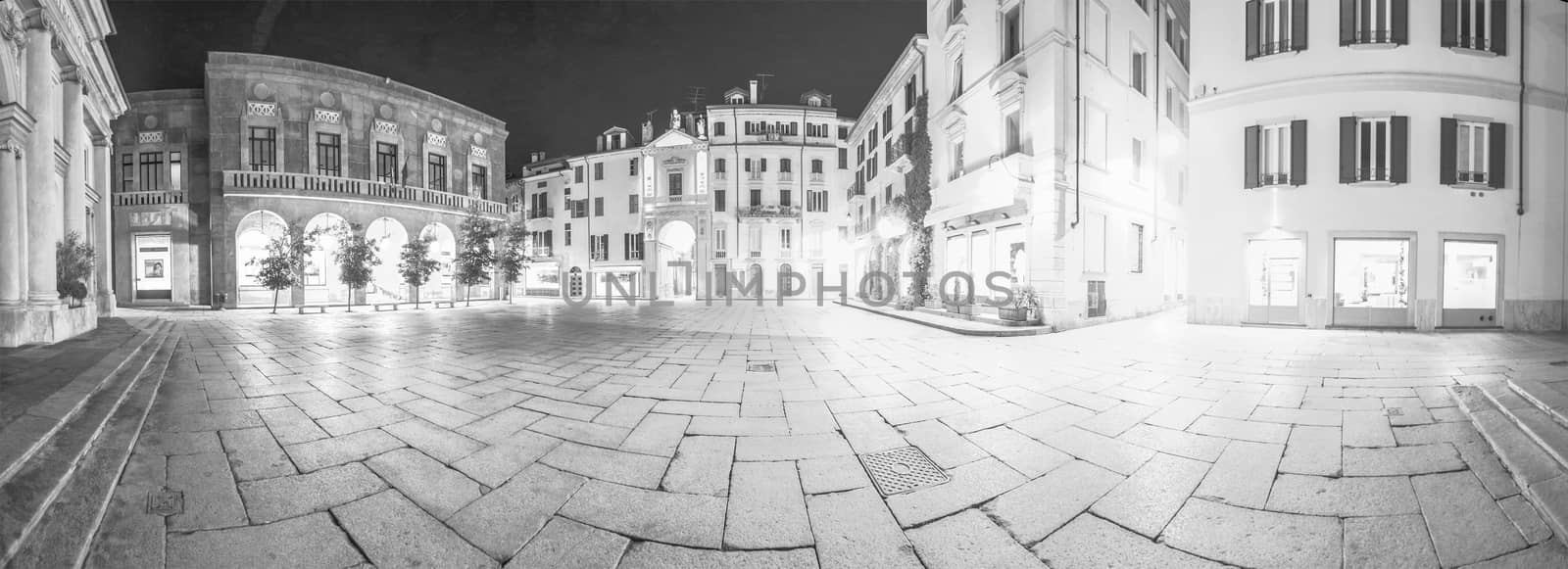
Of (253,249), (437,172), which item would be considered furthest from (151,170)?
(437,172)

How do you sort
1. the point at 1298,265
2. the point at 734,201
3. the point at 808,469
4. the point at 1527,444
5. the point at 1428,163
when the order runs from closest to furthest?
the point at 808,469, the point at 1527,444, the point at 1428,163, the point at 1298,265, the point at 734,201

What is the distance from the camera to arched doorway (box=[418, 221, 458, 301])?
78.3 feet

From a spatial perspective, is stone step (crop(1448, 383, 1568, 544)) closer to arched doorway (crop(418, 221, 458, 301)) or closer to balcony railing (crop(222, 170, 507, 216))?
arched doorway (crop(418, 221, 458, 301))

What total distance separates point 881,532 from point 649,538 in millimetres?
1005

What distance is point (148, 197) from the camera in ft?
67.5

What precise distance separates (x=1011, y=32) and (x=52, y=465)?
54.2ft

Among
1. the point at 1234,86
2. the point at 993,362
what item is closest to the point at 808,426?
the point at 993,362

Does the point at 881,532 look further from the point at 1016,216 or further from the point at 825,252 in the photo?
the point at 825,252

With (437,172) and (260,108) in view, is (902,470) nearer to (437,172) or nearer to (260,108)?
(260,108)

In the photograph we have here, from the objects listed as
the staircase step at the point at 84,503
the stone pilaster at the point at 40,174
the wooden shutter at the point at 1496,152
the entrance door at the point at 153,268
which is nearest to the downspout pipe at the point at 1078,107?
the wooden shutter at the point at 1496,152

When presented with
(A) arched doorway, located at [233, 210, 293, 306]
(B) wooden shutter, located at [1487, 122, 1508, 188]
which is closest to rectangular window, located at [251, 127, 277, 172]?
(A) arched doorway, located at [233, 210, 293, 306]

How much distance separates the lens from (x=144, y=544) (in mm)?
2223

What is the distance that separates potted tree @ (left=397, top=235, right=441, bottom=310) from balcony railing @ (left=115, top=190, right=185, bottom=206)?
8288 mm

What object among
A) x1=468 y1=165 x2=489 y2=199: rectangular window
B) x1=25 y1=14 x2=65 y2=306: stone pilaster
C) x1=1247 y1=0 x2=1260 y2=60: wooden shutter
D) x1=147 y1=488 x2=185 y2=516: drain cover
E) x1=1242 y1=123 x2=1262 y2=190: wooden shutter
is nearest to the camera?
x1=147 y1=488 x2=185 y2=516: drain cover
